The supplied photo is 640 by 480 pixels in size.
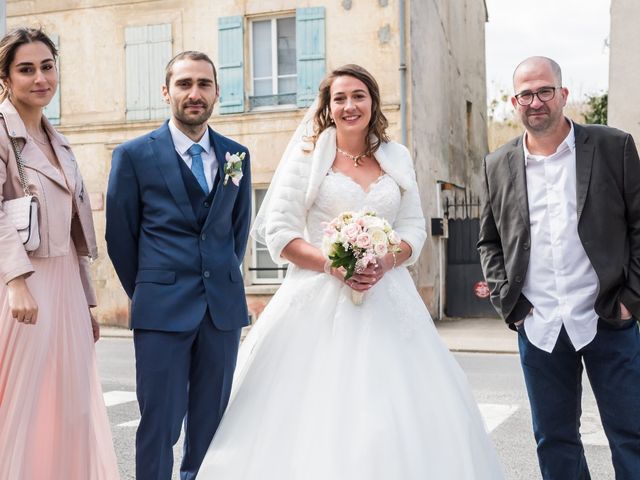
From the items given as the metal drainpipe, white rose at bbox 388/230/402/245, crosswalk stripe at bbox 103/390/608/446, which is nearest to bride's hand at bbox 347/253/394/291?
white rose at bbox 388/230/402/245

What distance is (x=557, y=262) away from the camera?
4023 mm

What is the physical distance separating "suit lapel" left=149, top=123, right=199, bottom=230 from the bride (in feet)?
1.50

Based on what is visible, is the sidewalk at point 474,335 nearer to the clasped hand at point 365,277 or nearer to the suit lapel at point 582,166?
the clasped hand at point 365,277

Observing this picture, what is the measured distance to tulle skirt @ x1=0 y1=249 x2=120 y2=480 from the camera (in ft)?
12.4

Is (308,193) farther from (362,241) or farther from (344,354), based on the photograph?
(344,354)

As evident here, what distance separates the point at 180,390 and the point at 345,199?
4.18 ft

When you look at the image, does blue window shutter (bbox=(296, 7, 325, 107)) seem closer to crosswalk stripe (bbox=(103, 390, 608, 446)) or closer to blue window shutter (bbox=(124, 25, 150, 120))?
blue window shutter (bbox=(124, 25, 150, 120))

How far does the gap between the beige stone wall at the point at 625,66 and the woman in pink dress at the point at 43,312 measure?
1205 cm

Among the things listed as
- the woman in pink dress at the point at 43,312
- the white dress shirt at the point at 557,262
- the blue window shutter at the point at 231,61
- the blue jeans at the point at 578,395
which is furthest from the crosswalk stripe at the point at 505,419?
the blue window shutter at the point at 231,61

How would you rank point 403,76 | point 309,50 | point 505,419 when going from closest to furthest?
1. point 505,419
2. point 403,76
3. point 309,50

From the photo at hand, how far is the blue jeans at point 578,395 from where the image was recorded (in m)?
3.93

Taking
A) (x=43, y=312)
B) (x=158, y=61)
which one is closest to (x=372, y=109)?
(x=43, y=312)

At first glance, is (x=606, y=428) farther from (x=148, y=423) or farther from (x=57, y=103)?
(x=57, y=103)

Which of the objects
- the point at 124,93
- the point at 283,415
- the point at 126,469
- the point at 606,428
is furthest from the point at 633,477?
the point at 124,93
